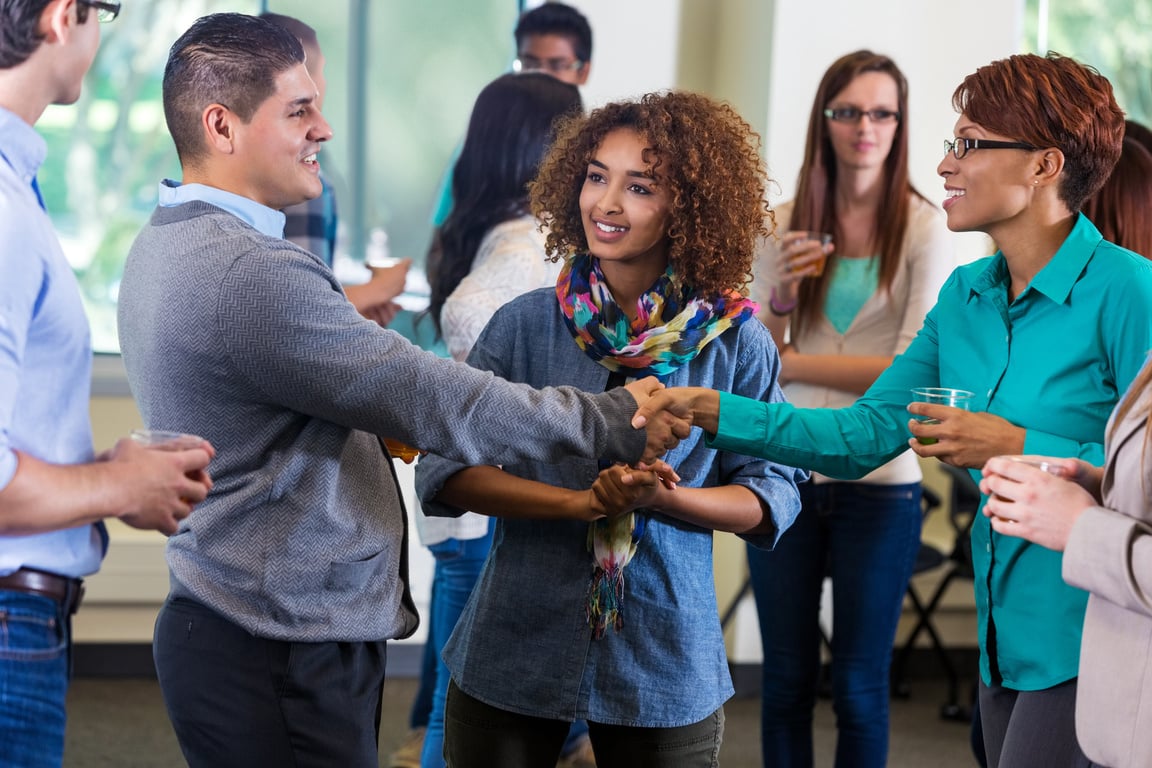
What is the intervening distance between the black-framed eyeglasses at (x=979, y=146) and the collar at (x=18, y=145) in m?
1.37

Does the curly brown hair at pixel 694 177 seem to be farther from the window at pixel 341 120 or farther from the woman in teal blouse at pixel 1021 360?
the window at pixel 341 120

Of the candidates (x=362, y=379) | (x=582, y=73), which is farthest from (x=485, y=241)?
(x=362, y=379)

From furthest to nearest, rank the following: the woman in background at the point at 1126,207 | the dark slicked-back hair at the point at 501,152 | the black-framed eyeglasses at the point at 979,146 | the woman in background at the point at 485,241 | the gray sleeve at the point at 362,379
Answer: the dark slicked-back hair at the point at 501,152 < the woman in background at the point at 485,241 < the woman in background at the point at 1126,207 < the black-framed eyeglasses at the point at 979,146 < the gray sleeve at the point at 362,379

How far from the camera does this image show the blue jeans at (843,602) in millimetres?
2789

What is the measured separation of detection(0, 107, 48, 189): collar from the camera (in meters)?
1.38

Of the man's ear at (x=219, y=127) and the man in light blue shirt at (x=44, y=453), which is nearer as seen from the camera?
the man in light blue shirt at (x=44, y=453)

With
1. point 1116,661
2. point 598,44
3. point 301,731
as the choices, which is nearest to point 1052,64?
point 1116,661

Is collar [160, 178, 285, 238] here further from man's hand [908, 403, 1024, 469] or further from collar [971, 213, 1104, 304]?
collar [971, 213, 1104, 304]

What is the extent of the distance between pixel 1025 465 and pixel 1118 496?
0.37 ft

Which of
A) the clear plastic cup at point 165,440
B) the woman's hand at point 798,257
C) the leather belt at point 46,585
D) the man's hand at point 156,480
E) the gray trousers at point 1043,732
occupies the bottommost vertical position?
the gray trousers at point 1043,732

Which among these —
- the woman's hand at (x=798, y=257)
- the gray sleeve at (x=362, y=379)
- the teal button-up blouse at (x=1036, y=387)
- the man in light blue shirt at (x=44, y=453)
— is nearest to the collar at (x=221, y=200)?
the gray sleeve at (x=362, y=379)

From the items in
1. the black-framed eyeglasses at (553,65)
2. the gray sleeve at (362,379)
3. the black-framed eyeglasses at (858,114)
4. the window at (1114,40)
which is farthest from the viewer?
the window at (1114,40)

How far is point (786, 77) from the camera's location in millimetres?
4207

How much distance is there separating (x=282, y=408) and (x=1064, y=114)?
1.25 meters
